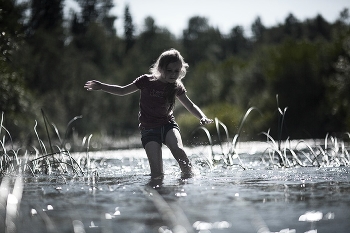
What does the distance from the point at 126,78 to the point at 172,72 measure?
147ft

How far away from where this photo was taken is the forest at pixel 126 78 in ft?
69.8

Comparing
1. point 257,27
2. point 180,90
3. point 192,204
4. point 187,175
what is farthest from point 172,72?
point 257,27

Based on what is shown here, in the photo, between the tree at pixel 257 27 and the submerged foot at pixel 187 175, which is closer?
the submerged foot at pixel 187 175

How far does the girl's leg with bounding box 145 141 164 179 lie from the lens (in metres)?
6.50

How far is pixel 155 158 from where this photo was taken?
657 cm

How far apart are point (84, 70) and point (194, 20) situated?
1834 inches

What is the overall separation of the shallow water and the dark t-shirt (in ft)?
3.55

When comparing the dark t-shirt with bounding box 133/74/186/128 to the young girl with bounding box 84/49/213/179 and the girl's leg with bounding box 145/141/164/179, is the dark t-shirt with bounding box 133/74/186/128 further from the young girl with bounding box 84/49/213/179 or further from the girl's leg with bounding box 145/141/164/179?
the girl's leg with bounding box 145/141/164/179

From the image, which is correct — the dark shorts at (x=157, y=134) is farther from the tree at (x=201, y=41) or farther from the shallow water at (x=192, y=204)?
the tree at (x=201, y=41)

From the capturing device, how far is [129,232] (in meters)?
3.07

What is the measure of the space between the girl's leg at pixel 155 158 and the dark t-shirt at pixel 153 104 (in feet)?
0.81

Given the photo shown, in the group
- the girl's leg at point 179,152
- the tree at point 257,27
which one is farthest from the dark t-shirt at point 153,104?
the tree at point 257,27

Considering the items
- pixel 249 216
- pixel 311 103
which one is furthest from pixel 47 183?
pixel 311 103

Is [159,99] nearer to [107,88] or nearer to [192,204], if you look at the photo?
[107,88]
